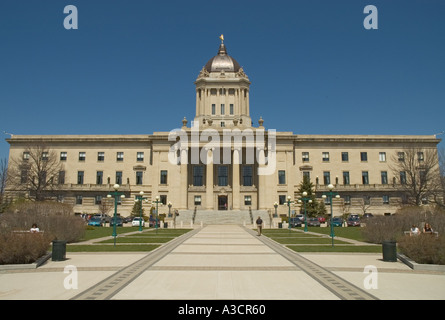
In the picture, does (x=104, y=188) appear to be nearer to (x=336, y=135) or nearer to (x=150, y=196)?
(x=150, y=196)

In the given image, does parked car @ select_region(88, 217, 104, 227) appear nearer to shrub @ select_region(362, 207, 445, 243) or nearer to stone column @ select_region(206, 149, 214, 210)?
stone column @ select_region(206, 149, 214, 210)

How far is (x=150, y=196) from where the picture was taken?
7031 centimetres

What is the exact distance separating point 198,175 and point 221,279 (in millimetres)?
57667

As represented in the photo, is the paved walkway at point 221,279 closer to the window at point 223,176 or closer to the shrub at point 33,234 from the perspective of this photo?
the shrub at point 33,234

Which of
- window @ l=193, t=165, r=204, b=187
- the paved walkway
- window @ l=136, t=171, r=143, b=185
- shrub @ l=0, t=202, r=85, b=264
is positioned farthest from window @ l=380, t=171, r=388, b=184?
shrub @ l=0, t=202, r=85, b=264

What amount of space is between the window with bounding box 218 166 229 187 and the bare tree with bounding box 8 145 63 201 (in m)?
28.9

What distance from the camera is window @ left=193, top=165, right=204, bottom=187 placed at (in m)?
69.8

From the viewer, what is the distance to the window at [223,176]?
69.3 m

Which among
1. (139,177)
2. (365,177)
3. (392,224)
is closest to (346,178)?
(365,177)

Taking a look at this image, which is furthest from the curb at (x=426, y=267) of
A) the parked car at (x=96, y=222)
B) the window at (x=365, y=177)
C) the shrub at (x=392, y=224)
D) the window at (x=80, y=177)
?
the window at (x=80, y=177)
